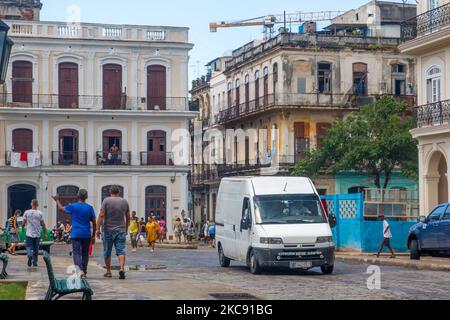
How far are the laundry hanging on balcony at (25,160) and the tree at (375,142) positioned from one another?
56.2 feet

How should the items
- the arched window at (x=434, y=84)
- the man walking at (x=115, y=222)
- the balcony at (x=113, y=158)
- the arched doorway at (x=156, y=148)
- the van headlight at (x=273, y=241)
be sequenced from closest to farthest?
1. the man walking at (x=115, y=222)
2. the van headlight at (x=273, y=241)
3. the arched window at (x=434, y=84)
4. the balcony at (x=113, y=158)
5. the arched doorway at (x=156, y=148)

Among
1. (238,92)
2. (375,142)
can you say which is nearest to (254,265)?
(375,142)

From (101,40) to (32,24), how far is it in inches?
170

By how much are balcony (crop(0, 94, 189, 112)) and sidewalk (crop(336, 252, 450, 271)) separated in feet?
99.6

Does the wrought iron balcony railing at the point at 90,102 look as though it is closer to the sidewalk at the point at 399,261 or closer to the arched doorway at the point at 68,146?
the arched doorway at the point at 68,146

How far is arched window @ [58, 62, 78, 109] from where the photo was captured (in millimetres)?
64250

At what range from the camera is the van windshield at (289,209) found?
24.7 meters

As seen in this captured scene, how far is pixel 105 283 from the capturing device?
1995 centimetres

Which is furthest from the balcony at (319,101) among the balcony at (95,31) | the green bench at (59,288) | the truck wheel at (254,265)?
the green bench at (59,288)

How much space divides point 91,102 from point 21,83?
14.5 ft

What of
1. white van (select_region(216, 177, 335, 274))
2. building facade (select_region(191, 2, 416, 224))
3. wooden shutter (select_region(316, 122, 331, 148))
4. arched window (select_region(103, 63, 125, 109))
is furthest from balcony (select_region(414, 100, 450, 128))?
arched window (select_region(103, 63, 125, 109))

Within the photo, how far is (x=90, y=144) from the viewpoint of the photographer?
6462 centimetres

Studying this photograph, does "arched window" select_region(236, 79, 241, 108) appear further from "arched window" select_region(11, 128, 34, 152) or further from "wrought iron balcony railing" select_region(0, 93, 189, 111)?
"arched window" select_region(11, 128, 34, 152)

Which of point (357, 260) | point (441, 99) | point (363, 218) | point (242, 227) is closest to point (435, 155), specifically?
point (441, 99)
